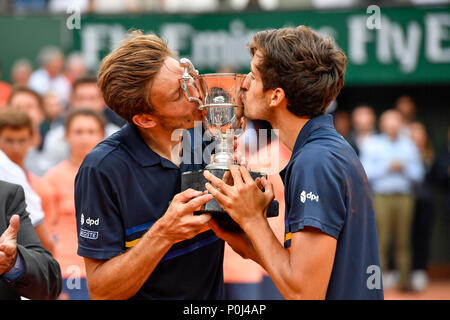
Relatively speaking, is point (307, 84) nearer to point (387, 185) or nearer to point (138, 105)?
point (138, 105)

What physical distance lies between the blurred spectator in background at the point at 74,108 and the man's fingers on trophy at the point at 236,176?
3.23 metres

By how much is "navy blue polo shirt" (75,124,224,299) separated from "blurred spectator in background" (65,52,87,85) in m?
5.86

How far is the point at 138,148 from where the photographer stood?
3.18 meters

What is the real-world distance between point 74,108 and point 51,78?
3343 mm

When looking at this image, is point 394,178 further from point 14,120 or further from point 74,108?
point 14,120

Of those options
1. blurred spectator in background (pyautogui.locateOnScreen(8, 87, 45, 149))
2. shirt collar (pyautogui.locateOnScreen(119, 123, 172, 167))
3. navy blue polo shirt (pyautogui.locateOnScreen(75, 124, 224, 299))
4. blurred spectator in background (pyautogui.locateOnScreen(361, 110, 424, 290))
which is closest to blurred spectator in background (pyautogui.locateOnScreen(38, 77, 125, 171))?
blurred spectator in background (pyautogui.locateOnScreen(8, 87, 45, 149))

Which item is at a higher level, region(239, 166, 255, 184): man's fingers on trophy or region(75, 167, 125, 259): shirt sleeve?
region(239, 166, 255, 184): man's fingers on trophy

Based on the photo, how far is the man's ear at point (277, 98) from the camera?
A: 2.84 m

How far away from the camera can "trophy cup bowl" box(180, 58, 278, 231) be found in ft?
9.66

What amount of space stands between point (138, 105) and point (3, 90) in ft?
18.4

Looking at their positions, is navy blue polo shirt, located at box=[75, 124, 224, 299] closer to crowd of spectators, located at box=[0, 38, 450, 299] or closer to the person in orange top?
the person in orange top

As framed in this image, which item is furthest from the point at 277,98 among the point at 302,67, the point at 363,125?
the point at 363,125

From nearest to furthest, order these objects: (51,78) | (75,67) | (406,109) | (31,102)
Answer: (31,102), (75,67), (51,78), (406,109)
